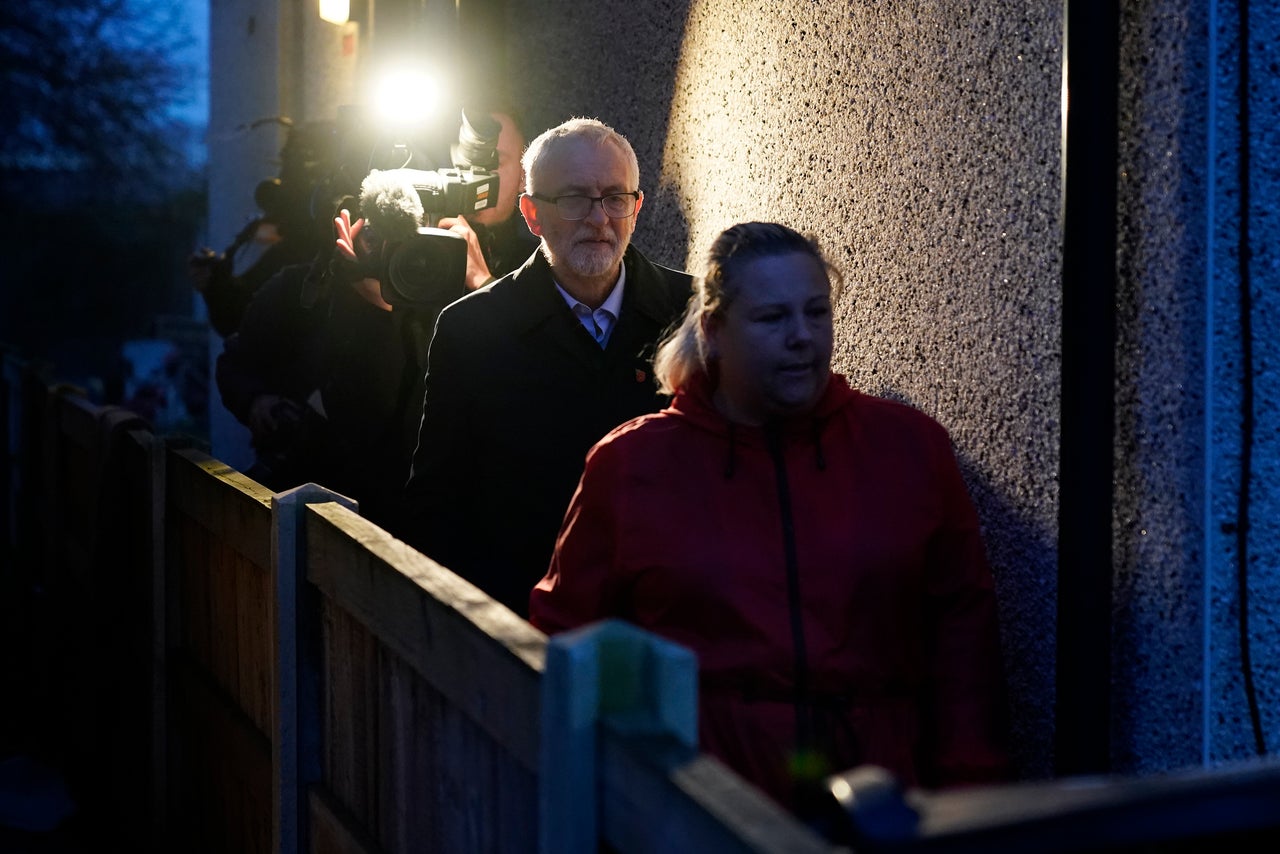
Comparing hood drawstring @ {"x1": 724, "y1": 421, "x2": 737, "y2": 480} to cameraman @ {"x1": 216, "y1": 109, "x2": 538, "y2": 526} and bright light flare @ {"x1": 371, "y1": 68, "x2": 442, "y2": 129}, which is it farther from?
bright light flare @ {"x1": 371, "y1": 68, "x2": 442, "y2": 129}

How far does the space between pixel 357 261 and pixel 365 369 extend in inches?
12.1

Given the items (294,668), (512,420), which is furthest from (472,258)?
(294,668)

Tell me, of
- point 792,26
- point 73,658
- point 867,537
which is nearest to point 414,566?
point 867,537

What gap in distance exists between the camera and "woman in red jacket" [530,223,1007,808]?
8.05 ft

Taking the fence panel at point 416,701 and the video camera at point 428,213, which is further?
the video camera at point 428,213

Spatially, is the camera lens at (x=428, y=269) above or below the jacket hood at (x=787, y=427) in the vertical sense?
above

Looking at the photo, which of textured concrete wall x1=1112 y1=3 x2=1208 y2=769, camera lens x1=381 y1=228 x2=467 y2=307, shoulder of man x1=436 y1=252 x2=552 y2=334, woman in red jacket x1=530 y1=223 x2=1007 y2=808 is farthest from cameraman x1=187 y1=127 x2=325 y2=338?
textured concrete wall x1=1112 y1=3 x2=1208 y2=769

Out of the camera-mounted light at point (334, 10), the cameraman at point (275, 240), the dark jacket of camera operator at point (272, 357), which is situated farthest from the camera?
the camera-mounted light at point (334, 10)

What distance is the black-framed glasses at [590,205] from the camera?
357cm

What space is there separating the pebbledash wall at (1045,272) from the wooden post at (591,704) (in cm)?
96

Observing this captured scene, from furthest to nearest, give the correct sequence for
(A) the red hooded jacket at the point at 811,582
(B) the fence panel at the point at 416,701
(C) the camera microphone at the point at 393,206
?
(C) the camera microphone at the point at 393,206 < (A) the red hooded jacket at the point at 811,582 < (B) the fence panel at the point at 416,701

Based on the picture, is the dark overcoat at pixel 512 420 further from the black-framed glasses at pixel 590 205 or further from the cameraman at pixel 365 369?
the cameraman at pixel 365 369

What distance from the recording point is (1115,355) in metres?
2.40

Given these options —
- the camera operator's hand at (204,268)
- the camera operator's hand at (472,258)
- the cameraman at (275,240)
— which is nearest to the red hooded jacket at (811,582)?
the camera operator's hand at (472,258)
